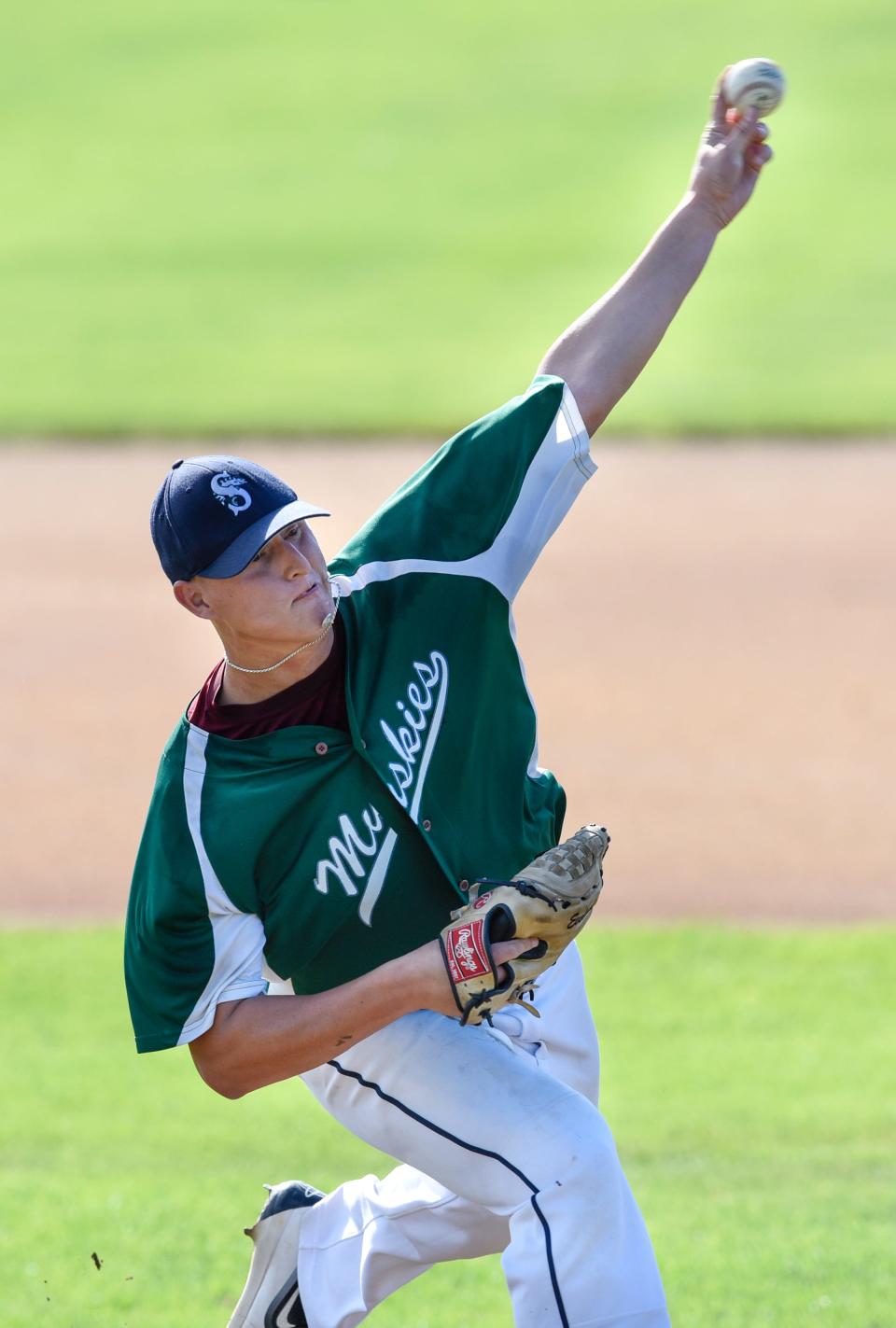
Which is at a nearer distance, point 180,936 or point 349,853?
point 180,936

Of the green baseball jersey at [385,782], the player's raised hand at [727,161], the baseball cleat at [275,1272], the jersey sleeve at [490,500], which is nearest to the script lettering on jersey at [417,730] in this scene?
the green baseball jersey at [385,782]

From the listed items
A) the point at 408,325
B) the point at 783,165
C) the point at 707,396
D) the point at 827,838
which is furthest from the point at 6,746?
the point at 783,165

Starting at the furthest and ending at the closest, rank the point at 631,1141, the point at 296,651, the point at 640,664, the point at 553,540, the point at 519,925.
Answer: the point at 553,540 → the point at 640,664 → the point at 631,1141 → the point at 296,651 → the point at 519,925

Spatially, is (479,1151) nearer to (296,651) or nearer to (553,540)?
(296,651)

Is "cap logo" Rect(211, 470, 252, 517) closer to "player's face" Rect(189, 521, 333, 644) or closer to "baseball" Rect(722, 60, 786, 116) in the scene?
"player's face" Rect(189, 521, 333, 644)

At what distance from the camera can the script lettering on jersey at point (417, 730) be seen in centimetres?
339

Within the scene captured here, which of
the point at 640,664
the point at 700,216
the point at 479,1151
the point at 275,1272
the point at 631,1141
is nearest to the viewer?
the point at 479,1151

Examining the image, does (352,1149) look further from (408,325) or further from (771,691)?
(408,325)

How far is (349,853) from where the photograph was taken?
3365mm

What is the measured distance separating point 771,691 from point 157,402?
739cm

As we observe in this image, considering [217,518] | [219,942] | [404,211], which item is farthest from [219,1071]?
[404,211]

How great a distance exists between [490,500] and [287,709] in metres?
0.63

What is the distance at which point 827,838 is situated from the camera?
26.3 ft

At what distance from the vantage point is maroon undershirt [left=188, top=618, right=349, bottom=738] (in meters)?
3.40
